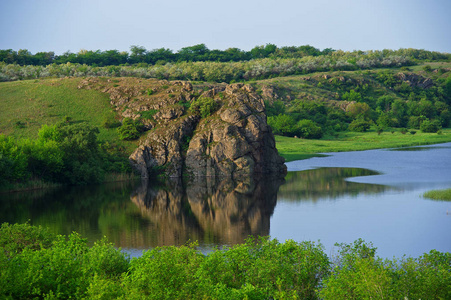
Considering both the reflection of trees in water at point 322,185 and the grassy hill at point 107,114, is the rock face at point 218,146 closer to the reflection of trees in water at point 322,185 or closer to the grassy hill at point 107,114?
the grassy hill at point 107,114

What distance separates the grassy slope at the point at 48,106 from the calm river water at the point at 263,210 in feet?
89.3

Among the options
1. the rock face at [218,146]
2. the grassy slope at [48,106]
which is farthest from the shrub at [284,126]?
the grassy slope at [48,106]

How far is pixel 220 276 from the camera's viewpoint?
2348cm

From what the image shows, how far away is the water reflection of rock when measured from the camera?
142 ft

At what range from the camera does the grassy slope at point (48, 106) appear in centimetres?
9600

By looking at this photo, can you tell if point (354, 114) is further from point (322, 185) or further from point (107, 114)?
point (322, 185)

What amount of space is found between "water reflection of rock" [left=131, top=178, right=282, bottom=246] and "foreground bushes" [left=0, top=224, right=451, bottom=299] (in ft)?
49.4

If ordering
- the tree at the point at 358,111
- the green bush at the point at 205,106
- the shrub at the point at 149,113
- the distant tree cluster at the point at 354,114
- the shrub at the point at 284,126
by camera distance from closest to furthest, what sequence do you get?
the green bush at the point at 205,106 < the shrub at the point at 149,113 < the shrub at the point at 284,126 < the distant tree cluster at the point at 354,114 < the tree at the point at 358,111

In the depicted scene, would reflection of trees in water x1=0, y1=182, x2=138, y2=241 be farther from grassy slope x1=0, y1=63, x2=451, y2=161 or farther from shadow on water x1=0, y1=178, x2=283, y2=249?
grassy slope x1=0, y1=63, x2=451, y2=161

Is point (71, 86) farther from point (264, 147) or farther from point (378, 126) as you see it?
point (378, 126)

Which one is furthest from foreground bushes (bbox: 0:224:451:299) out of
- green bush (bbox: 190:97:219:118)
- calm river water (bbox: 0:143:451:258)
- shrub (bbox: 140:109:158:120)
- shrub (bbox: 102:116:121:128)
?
shrub (bbox: 102:116:121:128)

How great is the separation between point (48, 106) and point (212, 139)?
40.2 meters

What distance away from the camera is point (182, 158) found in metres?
88.4

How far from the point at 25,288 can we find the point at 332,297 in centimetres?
1281
